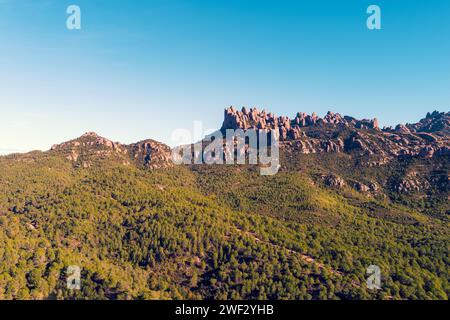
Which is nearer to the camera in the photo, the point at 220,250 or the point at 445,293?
the point at 445,293

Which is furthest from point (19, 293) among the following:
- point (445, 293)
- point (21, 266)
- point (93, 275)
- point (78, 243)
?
point (445, 293)

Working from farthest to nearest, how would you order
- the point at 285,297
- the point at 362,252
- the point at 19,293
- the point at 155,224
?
1. the point at 155,224
2. the point at 362,252
3. the point at 285,297
4. the point at 19,293

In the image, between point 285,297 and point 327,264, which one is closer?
point 285,297

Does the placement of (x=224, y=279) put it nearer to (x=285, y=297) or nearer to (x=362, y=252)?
(x=285, y=297)

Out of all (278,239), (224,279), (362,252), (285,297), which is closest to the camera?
(285,297)

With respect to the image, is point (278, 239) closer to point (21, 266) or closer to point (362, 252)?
point (362, 252)

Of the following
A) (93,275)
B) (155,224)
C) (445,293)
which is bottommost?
(445,293)

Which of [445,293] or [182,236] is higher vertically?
[182,236]
